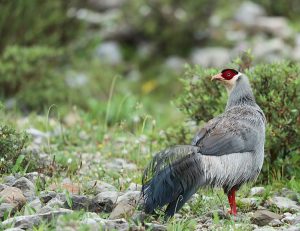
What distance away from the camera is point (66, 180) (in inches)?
257

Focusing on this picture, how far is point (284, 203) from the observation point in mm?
6199

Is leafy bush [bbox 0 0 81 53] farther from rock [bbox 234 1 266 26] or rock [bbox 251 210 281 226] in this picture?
rock [bbox 251 210 281 226]

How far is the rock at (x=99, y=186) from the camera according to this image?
615cm

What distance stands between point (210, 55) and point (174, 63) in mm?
657

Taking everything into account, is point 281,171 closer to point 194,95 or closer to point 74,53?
point 194,95

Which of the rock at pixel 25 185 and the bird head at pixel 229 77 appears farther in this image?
the bird head at pixel 229 77

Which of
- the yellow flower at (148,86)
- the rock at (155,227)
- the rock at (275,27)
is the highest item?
the rock at (275,27)

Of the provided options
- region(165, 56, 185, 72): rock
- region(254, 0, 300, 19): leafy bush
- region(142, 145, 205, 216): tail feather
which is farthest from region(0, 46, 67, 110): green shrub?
region(254, 0, 300, 19): leafy bush

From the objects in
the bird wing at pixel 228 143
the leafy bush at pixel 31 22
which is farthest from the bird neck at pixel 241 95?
the leafy bush at pixel 31 22

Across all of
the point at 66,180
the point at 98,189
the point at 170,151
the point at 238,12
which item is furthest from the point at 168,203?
the point at 238,12

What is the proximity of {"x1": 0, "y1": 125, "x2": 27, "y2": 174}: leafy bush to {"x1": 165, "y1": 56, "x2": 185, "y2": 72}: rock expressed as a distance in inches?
293

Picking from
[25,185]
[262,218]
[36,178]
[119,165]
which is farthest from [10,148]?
[262,218]

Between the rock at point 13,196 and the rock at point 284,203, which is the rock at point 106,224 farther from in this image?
the rock at point 284,203

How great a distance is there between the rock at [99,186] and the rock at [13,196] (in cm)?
65
